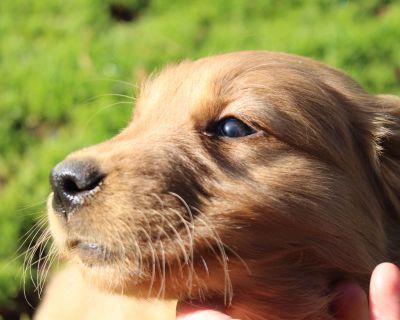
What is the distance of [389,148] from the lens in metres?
3.00

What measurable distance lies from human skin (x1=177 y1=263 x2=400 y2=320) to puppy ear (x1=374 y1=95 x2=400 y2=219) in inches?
20.3

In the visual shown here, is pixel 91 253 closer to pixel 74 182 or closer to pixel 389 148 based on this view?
pixel 74 182

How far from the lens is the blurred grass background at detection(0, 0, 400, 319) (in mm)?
5379

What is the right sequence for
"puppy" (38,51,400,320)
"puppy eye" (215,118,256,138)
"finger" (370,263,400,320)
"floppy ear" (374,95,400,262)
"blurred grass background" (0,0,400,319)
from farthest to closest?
"blurred grass background" (0,0,400,319), "floppy ear" (374,95,400,262), "puppy eye" (215,118,256,138), "puppy" (38,51,400,320), "finger" (370,263,400,320)

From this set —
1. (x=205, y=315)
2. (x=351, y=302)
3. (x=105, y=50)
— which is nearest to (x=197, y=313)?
(x=205, y=315)

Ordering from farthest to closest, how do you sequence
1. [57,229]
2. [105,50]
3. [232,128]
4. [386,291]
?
[105,50] < [232,128] < [57,229] < [386,291]

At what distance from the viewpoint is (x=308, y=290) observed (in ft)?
8.45

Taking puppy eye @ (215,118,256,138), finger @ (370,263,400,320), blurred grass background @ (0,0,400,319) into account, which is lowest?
blurred grass background @ (0,0,400,319)

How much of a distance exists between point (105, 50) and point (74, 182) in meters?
3.85

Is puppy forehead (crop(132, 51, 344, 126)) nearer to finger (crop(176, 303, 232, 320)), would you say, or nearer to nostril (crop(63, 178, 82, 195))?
nostril (crop(63, 178, 82, 195))

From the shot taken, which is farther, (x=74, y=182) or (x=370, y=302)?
Answer: (x=74, y=182)

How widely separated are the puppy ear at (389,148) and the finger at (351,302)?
1.66ft

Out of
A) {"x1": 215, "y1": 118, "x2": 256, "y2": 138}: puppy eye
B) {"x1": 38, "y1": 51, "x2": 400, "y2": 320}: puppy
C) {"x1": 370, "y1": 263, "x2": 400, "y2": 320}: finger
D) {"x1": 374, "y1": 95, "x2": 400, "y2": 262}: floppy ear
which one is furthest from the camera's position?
{"x1": 374, "y1": 95, "x2": 400, "y2": 262}: floppy ear

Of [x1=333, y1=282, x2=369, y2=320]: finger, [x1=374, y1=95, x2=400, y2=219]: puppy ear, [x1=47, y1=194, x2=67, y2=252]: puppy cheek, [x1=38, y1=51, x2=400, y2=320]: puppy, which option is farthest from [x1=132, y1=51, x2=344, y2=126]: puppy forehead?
[x1=333, y1=282, x2=369, y2=320]: finger
